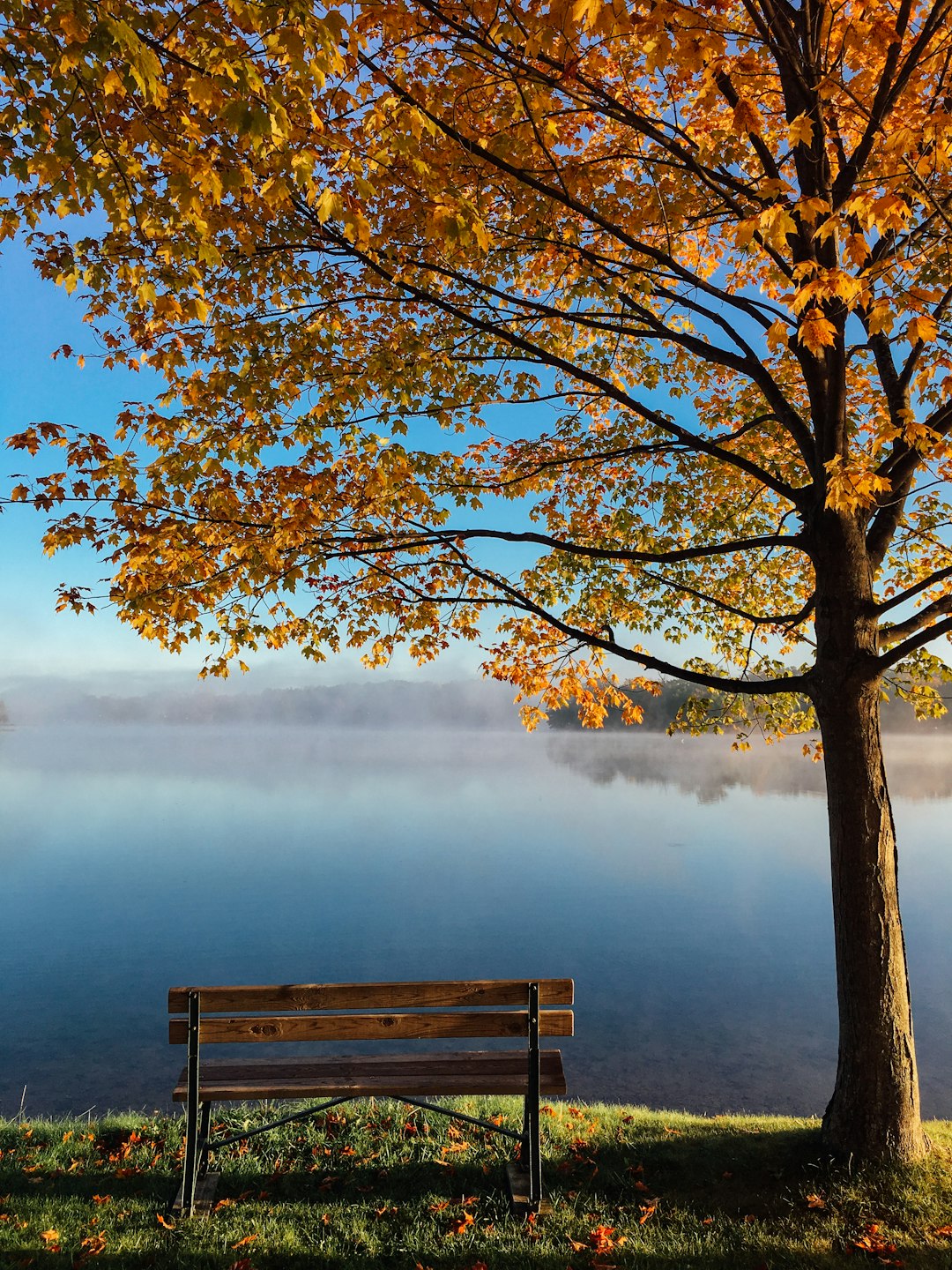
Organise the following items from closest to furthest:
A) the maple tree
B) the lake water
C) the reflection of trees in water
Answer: the maple tree
the lake water
the reflection of trees in water

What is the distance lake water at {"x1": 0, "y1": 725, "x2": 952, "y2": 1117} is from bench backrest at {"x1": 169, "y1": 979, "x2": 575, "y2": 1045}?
24.7 ft

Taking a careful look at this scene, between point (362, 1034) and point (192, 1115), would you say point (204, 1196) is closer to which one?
point (192, 1115)

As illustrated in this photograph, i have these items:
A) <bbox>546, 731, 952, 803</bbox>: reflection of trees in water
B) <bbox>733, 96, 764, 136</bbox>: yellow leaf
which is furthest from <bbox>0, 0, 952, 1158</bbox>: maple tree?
<bbox>546, 731, 952, 803</bbox>: reflection of trees in water

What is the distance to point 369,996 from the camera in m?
5.23

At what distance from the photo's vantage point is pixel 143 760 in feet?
363

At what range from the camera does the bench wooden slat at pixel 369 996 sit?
17.0 feet

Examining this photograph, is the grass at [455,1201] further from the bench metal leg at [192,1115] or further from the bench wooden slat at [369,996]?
the bench wooden slat at [369,996]

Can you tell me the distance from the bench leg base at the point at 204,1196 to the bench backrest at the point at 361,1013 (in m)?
0.97

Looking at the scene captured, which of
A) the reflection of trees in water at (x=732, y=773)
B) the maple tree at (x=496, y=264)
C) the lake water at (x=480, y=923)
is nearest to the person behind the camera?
the maple tree at (x=496, y=264)

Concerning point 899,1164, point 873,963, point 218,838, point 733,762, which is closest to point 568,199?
point 873,963

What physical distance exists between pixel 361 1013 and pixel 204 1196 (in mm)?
1515

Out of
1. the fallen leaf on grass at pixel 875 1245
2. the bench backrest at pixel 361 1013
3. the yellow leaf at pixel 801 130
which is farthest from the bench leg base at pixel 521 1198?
the yellow leaf at pixel 801 130

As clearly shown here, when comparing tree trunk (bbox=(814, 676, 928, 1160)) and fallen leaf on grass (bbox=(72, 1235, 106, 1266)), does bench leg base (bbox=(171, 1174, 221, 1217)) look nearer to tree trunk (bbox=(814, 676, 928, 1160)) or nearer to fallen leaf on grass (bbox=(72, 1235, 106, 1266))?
fallen leaf on grass (bbox=(72, 1235, 106, 1266))

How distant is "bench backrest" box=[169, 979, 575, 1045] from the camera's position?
5.12 metres
